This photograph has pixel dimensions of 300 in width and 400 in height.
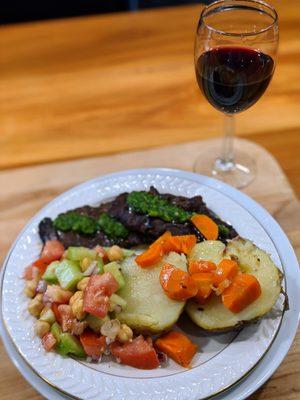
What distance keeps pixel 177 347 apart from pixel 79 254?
0.42 metres

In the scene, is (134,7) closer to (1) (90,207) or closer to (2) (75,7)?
(2) (75,7)

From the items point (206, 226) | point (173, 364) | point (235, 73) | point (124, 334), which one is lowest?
point (173, 364)

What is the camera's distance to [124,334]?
1.38 m

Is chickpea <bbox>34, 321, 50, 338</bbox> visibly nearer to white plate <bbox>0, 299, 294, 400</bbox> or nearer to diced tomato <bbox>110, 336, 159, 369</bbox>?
white plate <bbox>0, 299, 294, 400</bbox>

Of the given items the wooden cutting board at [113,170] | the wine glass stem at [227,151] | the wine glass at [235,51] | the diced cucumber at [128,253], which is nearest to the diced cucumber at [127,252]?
the diced cucumber at [128,253]

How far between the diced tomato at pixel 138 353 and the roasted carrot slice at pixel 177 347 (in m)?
0.04

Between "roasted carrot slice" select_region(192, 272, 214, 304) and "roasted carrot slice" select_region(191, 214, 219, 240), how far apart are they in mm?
237

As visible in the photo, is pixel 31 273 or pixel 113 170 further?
pixel 113 170

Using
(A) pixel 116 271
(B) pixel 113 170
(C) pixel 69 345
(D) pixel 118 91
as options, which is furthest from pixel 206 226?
(D) pixel 118 91

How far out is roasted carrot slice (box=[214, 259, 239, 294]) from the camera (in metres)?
1.36

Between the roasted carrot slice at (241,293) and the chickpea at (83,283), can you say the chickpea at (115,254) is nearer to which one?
the chickpea at (83,283)

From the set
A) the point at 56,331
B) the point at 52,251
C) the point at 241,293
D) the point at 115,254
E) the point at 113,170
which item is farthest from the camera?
the point at 113,170

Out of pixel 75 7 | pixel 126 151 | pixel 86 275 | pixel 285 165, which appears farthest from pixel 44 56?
pixel 86 275

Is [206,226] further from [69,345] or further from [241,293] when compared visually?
[69,345]
